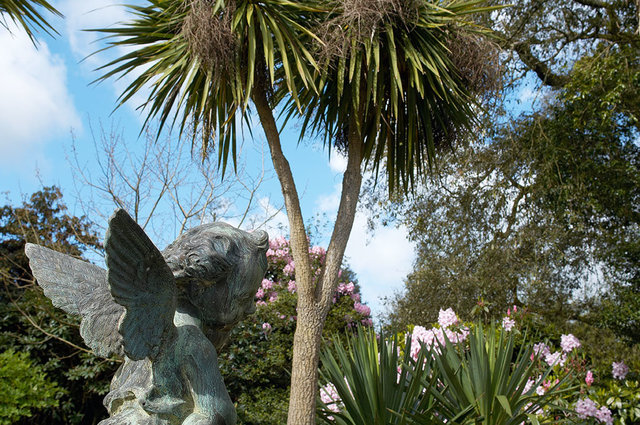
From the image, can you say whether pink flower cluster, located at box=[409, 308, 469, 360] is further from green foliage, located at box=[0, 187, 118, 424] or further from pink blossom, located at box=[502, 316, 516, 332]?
green foliage, located at box=[0, 187, 118, 424]

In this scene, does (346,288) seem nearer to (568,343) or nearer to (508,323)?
(508,323)

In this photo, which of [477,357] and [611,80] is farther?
[611,80]

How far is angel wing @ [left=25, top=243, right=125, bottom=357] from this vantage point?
145 cm

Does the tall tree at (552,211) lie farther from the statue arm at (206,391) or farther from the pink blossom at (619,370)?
the statue arm at (206,391)

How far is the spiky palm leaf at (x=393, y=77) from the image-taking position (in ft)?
16.6

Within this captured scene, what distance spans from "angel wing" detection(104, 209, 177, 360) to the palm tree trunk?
334 cm

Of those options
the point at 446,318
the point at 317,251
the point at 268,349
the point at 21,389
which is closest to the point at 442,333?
the point at 446,318

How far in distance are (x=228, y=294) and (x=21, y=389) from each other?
5.20 meters

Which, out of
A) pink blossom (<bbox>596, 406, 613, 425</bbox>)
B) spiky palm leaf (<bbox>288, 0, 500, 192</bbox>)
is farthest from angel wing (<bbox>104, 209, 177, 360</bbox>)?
pink blossom (<bbox>596, 406, 613, 425</bbox>)

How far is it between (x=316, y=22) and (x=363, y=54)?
2.00ft

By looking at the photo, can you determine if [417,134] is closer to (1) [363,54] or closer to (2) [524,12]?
(1) [363,54]

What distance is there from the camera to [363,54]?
5.29 m

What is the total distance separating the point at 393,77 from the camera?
513 cm

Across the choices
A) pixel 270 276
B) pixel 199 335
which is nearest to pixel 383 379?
Answer: pixel 199 335
